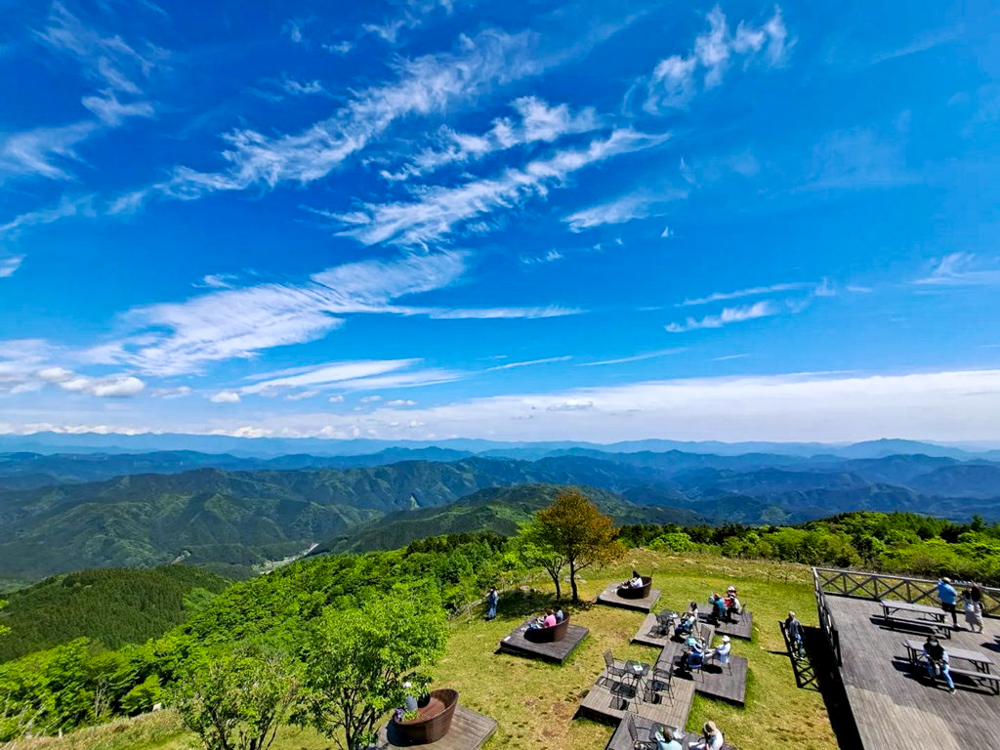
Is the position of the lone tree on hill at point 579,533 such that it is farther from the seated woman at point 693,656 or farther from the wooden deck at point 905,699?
the wooden deck at point 905,699

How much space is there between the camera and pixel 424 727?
12352 millimetres

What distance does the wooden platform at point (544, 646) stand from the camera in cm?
1741

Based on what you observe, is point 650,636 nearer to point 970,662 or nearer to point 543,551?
point 543,551

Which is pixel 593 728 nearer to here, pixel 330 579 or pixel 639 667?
pixel 639 667

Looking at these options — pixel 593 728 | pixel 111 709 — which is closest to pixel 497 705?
pixel 593 728

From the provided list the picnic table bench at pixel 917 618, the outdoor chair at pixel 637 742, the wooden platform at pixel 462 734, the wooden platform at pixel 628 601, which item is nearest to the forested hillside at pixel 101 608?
the wooden platform at pixel 628 601

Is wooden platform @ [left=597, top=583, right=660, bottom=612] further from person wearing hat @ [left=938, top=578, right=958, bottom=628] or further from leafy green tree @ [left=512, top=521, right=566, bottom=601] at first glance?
person wearing hat @ [left=938, top=578, right=958, bottom=628]

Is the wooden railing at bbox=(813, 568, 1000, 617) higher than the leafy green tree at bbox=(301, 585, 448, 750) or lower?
lower

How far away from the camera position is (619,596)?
939 inches

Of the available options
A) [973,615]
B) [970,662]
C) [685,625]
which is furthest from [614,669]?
[973,615]

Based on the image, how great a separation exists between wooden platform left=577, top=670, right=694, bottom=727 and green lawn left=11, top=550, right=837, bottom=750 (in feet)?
1.22

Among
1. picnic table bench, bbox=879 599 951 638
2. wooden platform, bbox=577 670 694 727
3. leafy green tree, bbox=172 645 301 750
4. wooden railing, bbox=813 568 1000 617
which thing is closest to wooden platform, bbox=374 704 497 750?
wooden platform, bbox=577 670 694 727

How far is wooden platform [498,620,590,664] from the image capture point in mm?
17406

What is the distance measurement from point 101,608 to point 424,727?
14512 cm
